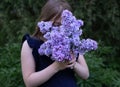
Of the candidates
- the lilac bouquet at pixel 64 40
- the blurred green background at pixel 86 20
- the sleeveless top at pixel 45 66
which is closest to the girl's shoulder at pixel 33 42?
the sleeveless top at pixel 45 66

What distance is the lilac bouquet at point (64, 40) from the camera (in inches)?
95.6

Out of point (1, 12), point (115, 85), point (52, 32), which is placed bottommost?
point (115, 85)

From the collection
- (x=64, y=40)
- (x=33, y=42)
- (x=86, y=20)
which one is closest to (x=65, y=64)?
(x=64, y=40)

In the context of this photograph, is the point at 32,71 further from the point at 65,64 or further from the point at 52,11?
the point at 52,11

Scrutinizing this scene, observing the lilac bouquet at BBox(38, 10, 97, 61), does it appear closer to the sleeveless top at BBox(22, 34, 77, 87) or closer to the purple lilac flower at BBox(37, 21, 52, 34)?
the purple lilac flower at BBox(37, 21, 52, 34)

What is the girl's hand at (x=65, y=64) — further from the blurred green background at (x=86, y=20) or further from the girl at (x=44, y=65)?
the blurred green background at (x=86, y=20)

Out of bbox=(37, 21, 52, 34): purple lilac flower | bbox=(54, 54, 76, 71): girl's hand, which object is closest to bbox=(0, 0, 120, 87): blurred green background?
bbox=(54, 54, 76, 71): girl's hand

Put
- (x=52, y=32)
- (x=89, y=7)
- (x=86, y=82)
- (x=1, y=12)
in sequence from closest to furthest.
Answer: (x=52, y=32) → (x=86, y=82) → (x=89, y=7) → (x=1, y=12)

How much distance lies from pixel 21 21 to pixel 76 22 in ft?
12.3

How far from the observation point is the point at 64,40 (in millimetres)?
2445

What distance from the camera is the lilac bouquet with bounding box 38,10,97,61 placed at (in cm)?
243

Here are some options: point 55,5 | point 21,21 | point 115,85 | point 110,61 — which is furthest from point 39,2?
point 55,5

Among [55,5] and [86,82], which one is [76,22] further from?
[86,82]

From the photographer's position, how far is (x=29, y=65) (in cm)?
274
